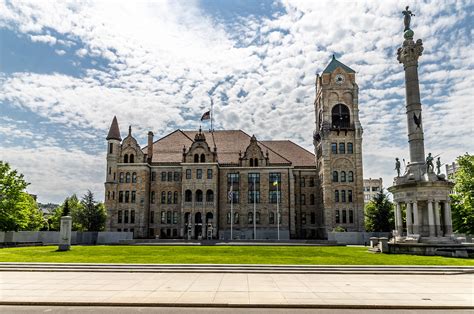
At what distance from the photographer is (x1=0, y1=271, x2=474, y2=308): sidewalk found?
13703 mm

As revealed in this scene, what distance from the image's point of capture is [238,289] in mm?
16250

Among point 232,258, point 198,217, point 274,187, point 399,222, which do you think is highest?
point 274,187

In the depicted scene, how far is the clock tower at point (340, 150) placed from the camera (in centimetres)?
6638

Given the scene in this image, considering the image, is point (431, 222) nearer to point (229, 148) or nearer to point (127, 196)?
point (229, 148)

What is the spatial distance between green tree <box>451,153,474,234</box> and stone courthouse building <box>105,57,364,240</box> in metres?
17.5

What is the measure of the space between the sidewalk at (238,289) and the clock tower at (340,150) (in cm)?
4596

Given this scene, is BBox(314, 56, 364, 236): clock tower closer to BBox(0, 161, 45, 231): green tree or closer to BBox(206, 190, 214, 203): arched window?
BBox(206, 190, 214, 203): arched window

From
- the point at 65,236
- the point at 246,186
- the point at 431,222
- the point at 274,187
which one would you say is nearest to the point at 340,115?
the point at 274,187

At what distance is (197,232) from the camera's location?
6725 cm

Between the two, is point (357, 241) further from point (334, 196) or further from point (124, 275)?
point (124, 275)

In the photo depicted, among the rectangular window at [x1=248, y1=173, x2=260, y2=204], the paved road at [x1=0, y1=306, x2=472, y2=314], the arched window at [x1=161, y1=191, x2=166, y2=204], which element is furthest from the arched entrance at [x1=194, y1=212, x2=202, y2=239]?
the paved road at [x1=0, y1=306, x2=472, y2=314]

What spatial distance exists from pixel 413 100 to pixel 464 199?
1982 cm

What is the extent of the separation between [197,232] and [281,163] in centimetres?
1862

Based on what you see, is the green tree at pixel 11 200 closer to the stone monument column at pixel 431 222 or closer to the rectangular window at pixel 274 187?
the rectangular window at pixel 274 187
